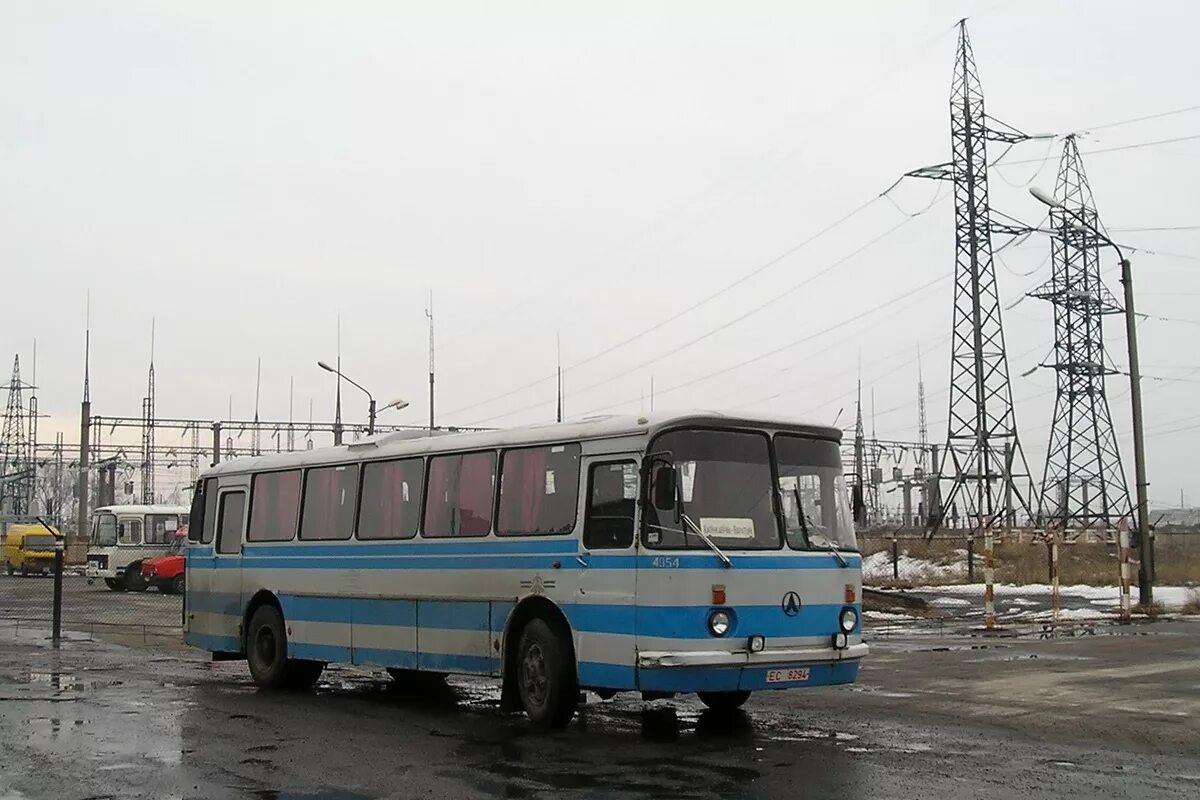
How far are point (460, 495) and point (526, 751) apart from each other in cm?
361

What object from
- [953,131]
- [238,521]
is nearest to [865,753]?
[238,521]

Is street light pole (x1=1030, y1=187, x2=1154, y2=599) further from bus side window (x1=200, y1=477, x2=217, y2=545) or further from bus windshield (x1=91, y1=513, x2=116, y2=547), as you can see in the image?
bus windshield (x1=91, y1=513, x2=116, y2=547)

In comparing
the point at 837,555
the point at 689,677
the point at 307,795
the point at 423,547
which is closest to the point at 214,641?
the point at 423,547

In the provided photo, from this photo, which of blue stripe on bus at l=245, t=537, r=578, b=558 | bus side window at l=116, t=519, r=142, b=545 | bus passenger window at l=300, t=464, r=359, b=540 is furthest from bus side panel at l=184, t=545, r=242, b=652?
bus side window at l=116, t=519, r=142, b=545

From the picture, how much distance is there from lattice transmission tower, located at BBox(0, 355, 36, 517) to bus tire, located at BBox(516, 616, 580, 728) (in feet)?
304

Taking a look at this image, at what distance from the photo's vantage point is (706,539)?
38.1 ft

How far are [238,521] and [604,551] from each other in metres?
7.24

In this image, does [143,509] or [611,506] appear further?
[143,509]

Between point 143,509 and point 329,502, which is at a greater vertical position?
point 143,509

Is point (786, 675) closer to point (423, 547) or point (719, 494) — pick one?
point (719, 494)

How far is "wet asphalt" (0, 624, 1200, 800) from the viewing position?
9.14 meters

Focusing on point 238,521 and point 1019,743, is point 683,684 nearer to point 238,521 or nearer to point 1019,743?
point 1019,743

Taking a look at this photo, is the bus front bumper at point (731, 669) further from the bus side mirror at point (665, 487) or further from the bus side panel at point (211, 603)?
the bus side panel at point (211, 603)

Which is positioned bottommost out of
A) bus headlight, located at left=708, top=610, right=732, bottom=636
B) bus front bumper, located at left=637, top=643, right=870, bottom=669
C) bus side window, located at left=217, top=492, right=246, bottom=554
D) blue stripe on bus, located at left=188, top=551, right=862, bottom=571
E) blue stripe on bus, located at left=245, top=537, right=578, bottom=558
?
bus front bumper, located at left=637, top=643, right=870, bottom=669
